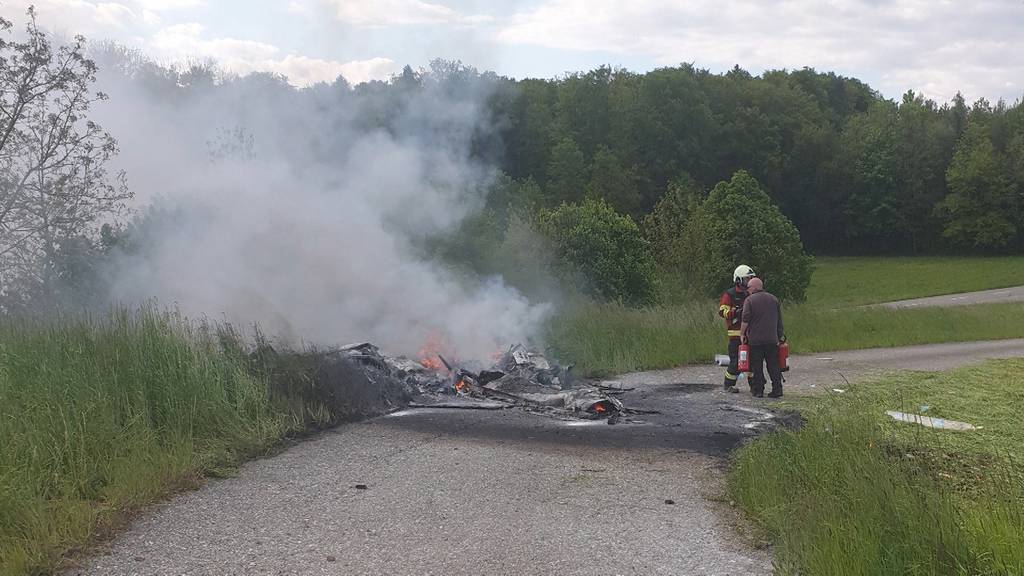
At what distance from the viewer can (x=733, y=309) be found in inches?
492

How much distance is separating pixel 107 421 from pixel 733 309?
28.4 ft

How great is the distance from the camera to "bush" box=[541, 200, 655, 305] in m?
25.3

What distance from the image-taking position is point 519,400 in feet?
37.6

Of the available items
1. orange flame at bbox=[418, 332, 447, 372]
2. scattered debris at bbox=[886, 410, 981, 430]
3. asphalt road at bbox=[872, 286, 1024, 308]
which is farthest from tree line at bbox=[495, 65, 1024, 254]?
scattered debris at bbox=[886, 410, 981, 430]

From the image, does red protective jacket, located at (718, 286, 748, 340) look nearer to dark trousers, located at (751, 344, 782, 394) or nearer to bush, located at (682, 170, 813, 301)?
dark trousers, located at (751, 344, 782, 394)

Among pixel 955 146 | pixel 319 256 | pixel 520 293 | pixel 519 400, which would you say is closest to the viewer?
pixel 519 400

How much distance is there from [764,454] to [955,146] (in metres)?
70.5

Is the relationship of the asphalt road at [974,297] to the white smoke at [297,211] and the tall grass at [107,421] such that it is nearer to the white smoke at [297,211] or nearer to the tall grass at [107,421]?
the white smoke at [297,211]

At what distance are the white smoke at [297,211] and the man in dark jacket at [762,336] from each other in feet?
14.8

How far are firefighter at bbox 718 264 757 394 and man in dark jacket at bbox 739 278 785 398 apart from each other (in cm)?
40

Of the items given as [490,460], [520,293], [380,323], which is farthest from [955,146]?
[490,460]

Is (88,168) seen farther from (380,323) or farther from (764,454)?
(764,454)

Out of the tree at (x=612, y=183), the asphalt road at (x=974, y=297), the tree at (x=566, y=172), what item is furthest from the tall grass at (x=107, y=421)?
the asphalt road at (x=974, y=297)

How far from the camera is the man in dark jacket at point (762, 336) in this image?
461 inches
